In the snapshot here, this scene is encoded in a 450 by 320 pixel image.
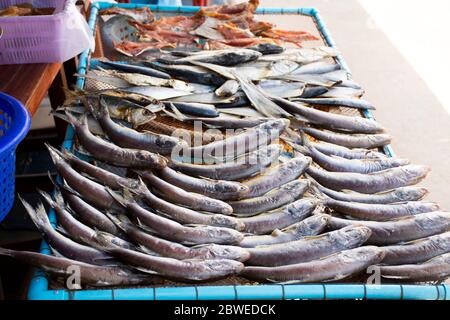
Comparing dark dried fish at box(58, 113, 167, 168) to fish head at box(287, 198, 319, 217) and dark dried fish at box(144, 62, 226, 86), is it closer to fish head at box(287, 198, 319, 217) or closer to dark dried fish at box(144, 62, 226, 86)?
fish head at box(287, 198, 319, 217)

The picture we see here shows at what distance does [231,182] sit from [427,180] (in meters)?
A: 2.47

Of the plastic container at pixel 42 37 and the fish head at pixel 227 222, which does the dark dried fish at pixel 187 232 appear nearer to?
the fish head at pixel 227 222

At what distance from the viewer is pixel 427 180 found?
414 centimetres

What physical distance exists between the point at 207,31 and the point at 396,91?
2.42 m

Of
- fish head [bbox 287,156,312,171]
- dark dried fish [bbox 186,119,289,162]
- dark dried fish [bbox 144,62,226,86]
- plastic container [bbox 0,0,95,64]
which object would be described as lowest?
fish head [bbox 287,156,312,171]

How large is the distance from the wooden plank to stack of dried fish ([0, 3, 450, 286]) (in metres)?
0.17

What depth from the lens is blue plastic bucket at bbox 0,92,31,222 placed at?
193cm

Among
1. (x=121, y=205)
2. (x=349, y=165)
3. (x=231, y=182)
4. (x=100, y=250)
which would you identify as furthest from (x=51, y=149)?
(x=349, y=165)

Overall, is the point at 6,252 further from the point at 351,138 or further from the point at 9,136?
the point at 351,138

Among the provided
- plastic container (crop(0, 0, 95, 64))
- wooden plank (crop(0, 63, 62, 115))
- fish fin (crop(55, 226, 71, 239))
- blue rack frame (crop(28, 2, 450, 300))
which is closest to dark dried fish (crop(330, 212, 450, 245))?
blue rack frame (crop(28, 2, 450, 300))

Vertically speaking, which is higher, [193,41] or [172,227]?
[193,41]

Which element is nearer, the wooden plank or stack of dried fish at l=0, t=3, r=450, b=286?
stack of dried fish at l=0, t=3, r=450, b=286
